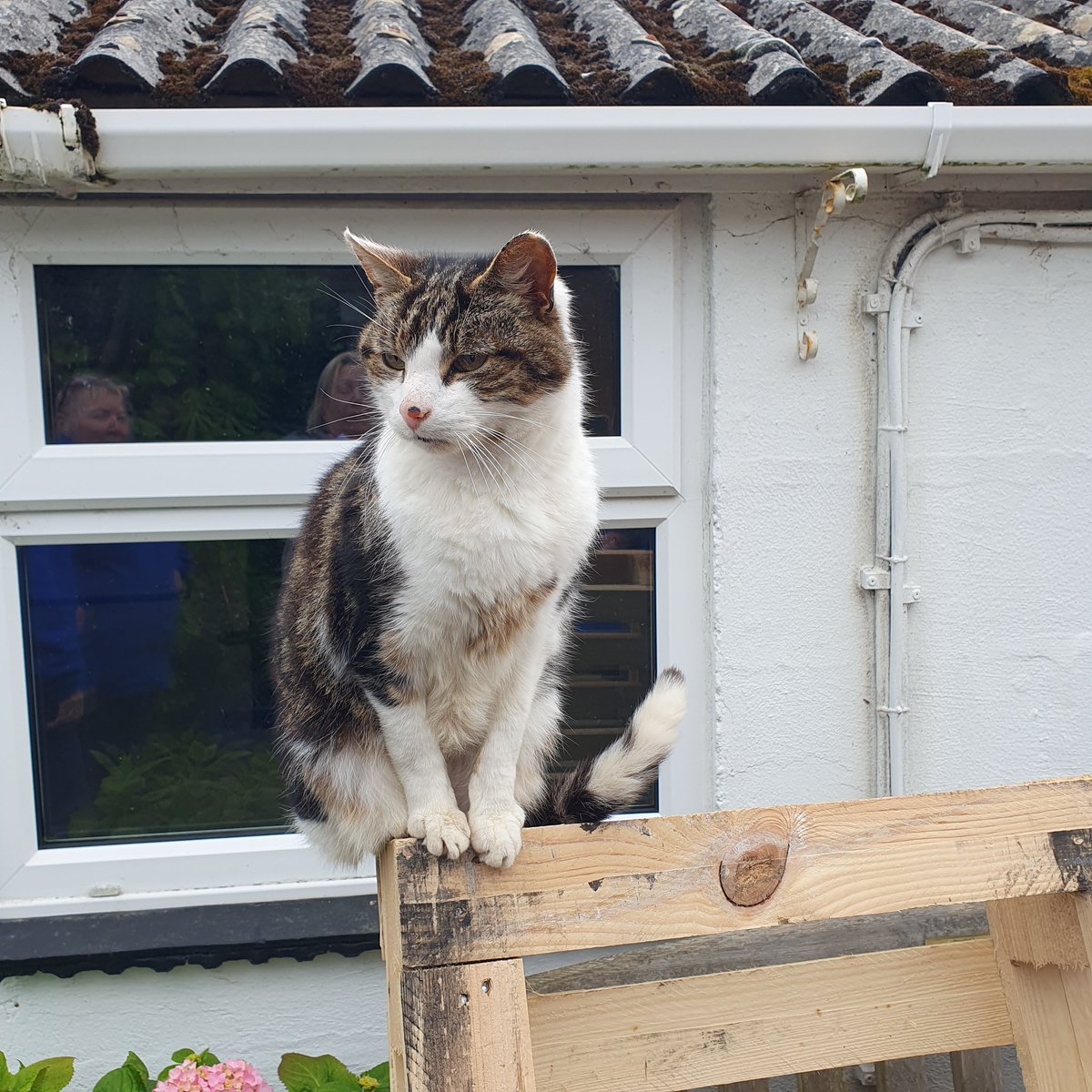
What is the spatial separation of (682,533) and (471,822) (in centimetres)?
120

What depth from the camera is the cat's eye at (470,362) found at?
1.26 metres

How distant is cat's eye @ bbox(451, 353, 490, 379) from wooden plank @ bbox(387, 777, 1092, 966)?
593mm

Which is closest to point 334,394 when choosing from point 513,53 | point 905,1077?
point 513,53

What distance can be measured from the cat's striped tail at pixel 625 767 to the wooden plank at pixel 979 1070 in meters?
0.86

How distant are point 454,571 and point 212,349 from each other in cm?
123

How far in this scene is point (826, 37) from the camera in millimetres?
2164

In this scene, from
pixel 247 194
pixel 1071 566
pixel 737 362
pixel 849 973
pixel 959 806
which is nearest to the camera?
pixel 959 806

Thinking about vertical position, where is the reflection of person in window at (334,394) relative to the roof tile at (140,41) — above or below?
below

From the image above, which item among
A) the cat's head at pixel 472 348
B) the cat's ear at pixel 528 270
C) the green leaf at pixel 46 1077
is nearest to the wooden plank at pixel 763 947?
the green leaf at pixel 46 1077

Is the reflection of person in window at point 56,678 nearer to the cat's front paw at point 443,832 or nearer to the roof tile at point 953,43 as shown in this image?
the cat's front paw at point 443,832

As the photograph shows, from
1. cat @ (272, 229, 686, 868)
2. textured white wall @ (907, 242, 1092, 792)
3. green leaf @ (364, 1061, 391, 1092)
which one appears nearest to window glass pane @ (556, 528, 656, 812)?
textured white wall @ (907, 242, 1092, 792)

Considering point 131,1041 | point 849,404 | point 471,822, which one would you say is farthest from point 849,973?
point 131,1041

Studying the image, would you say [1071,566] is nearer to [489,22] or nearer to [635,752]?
[635,752]

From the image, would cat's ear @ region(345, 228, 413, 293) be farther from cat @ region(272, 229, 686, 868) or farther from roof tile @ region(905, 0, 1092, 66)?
roof tile @ region(905, 0, 1092, 66)
